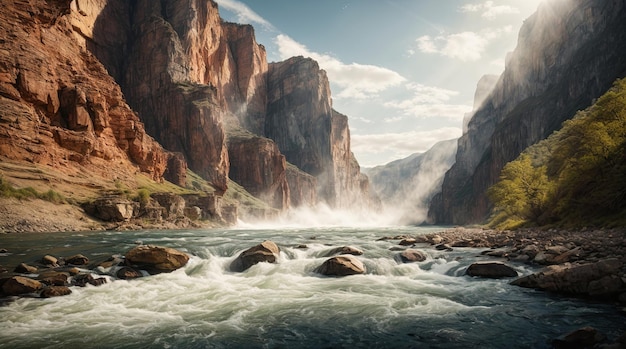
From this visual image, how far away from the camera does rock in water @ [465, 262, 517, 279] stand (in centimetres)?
2078

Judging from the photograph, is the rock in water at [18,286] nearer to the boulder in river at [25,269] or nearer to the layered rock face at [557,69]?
the boulder in river at [25,269]

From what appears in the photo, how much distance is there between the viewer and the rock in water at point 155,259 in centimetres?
2269

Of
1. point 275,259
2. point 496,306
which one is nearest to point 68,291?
point 275,259

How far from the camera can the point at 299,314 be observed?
15.1 metres

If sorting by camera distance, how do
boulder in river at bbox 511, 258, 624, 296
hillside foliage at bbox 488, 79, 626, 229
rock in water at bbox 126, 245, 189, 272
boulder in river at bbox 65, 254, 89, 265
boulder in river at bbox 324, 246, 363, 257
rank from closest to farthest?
boulder in river at bbox 511, 258, 624, 296 < rock in water at bbox 126, 245, 189, 272 < boulder in river at bbox 65, 254, 89, 265 < boulder in river at bbox 324, 246, 363, 257 < hillside foliage at bbox 488, 79, 626, 229

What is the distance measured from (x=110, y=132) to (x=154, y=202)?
102ft

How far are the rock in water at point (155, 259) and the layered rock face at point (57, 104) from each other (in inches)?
2377

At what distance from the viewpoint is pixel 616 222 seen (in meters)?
30.6

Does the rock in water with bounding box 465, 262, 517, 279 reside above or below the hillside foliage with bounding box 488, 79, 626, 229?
below

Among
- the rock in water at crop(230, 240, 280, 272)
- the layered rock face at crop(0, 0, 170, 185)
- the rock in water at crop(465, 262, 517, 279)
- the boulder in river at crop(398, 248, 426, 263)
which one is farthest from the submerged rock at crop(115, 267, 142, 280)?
the layered rock face at crop(0, 0, 170, 185)

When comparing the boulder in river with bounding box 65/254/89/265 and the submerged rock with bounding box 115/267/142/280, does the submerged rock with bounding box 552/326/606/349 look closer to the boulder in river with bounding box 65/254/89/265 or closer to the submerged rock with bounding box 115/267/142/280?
the submerged rock with bounding box 115/267/142/280

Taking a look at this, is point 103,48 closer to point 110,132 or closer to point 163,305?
point 110,132

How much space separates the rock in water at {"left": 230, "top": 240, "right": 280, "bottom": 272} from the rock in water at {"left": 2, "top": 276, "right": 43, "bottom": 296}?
36.5 ft

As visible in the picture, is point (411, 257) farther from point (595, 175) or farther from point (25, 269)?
point (595, 175)
